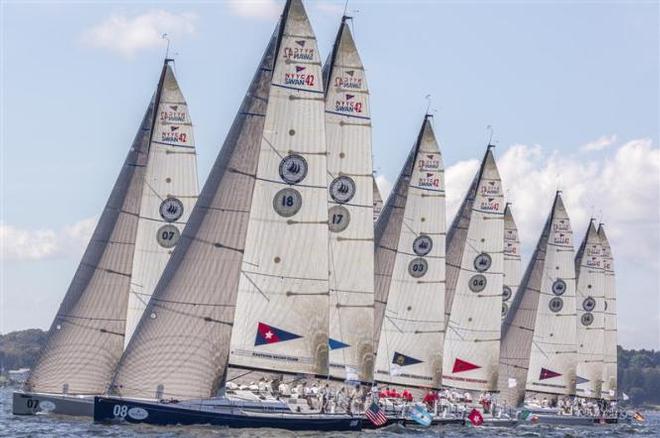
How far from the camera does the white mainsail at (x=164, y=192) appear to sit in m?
66.5

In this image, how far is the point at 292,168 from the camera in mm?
58062

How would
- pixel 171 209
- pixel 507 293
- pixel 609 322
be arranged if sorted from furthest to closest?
pixel 609 322 → pixel 507 293 → pixel 171 209

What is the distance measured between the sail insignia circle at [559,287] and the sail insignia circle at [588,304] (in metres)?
8.06

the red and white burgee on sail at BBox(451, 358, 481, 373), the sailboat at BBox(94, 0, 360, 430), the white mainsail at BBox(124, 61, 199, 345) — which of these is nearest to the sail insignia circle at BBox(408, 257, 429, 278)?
the red and white burgee on sail at BBox(451, 358, 481, 373)

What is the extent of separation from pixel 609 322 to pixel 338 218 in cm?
3968

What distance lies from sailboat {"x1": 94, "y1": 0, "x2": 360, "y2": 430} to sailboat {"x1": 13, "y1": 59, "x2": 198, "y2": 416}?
819 centimetres

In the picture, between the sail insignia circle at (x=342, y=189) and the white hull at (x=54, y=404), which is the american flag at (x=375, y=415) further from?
the white hull at (x=54, y=404)

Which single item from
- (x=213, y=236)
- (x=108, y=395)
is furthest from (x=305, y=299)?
(x=108, y=395)

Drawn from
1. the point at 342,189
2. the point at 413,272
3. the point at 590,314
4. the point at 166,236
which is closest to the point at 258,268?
the point at 342,189

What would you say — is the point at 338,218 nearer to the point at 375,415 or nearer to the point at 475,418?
the point at 375,415

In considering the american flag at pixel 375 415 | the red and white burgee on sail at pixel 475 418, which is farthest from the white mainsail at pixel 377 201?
the american flag at pixel 375 415

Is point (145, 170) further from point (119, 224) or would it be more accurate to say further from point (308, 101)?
point (308, 101)

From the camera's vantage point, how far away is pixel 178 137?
220 feet

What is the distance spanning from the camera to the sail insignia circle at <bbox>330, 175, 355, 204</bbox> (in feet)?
219
